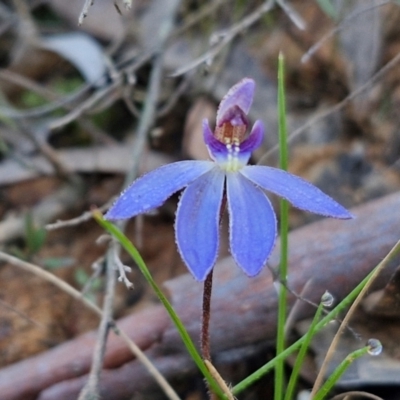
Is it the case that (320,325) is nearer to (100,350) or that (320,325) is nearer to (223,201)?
(223,201)

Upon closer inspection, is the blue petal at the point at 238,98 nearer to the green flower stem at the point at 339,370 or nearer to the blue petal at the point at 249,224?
the blue petal at the point at 249,224

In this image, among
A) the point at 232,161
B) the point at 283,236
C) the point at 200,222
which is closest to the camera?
the point at 200,222

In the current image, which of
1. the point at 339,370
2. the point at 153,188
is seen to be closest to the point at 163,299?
the point at 153,188

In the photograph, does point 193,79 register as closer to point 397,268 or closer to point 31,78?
point 31,78

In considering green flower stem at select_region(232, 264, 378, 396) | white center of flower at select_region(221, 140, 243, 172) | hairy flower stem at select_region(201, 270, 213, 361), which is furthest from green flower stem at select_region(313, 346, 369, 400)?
white center of flower at select_region(221, 140, 243, 172)

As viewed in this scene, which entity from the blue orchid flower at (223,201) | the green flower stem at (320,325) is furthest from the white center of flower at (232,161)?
the green flower stem at (320,325)

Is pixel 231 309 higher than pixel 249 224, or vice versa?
pixel 231 309

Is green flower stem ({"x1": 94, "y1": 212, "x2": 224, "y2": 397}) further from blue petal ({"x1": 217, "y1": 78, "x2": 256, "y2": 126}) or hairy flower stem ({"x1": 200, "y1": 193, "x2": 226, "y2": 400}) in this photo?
blue petal ({"x1": 217, "y1": 78, "x2": 256, "y2": 126})

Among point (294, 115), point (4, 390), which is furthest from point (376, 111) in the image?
point (4, 390)

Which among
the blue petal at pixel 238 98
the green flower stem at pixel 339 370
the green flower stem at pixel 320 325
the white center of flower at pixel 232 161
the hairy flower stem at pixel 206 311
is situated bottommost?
the green flower stem at pixel 339 370
